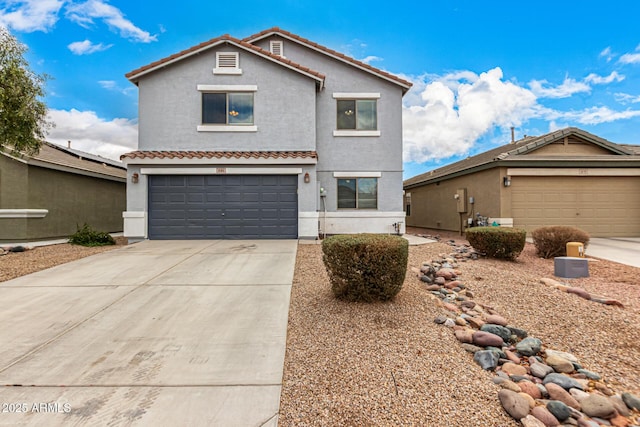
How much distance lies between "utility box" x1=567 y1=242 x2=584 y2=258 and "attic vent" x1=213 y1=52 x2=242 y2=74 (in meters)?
12.4

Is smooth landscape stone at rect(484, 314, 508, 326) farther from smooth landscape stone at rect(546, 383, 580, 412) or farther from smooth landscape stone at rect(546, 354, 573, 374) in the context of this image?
smooth landscape stone at rect(546, 383, 580, 412)

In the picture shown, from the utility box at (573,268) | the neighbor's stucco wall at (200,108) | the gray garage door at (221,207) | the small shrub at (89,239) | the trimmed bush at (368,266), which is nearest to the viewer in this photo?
the trimmed bush at (368,266)

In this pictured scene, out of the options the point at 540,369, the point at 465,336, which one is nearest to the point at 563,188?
the point at 465,336

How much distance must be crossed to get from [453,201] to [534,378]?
592 inches

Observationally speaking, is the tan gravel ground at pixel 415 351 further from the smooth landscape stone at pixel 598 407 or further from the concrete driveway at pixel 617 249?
the concrete driveway at pixel 617 249

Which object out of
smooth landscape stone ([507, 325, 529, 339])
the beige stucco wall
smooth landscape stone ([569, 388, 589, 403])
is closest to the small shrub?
smooth landscape stone ([507, 325, 529, 339])

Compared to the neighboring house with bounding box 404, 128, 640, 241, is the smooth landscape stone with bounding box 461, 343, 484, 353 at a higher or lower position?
lower

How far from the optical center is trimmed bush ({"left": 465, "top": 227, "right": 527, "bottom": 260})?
28.5 feet

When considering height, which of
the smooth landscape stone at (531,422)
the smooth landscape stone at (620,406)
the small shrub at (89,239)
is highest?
the small shrub at (89,239)

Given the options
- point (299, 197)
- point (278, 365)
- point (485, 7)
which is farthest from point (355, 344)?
point (485, 7)

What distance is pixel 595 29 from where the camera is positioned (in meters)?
14.7

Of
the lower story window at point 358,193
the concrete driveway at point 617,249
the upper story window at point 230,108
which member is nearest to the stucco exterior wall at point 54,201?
the upper story window at point 230,108

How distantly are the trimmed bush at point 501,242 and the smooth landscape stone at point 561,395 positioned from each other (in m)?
6.34

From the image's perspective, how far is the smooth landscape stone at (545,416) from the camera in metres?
2.59
